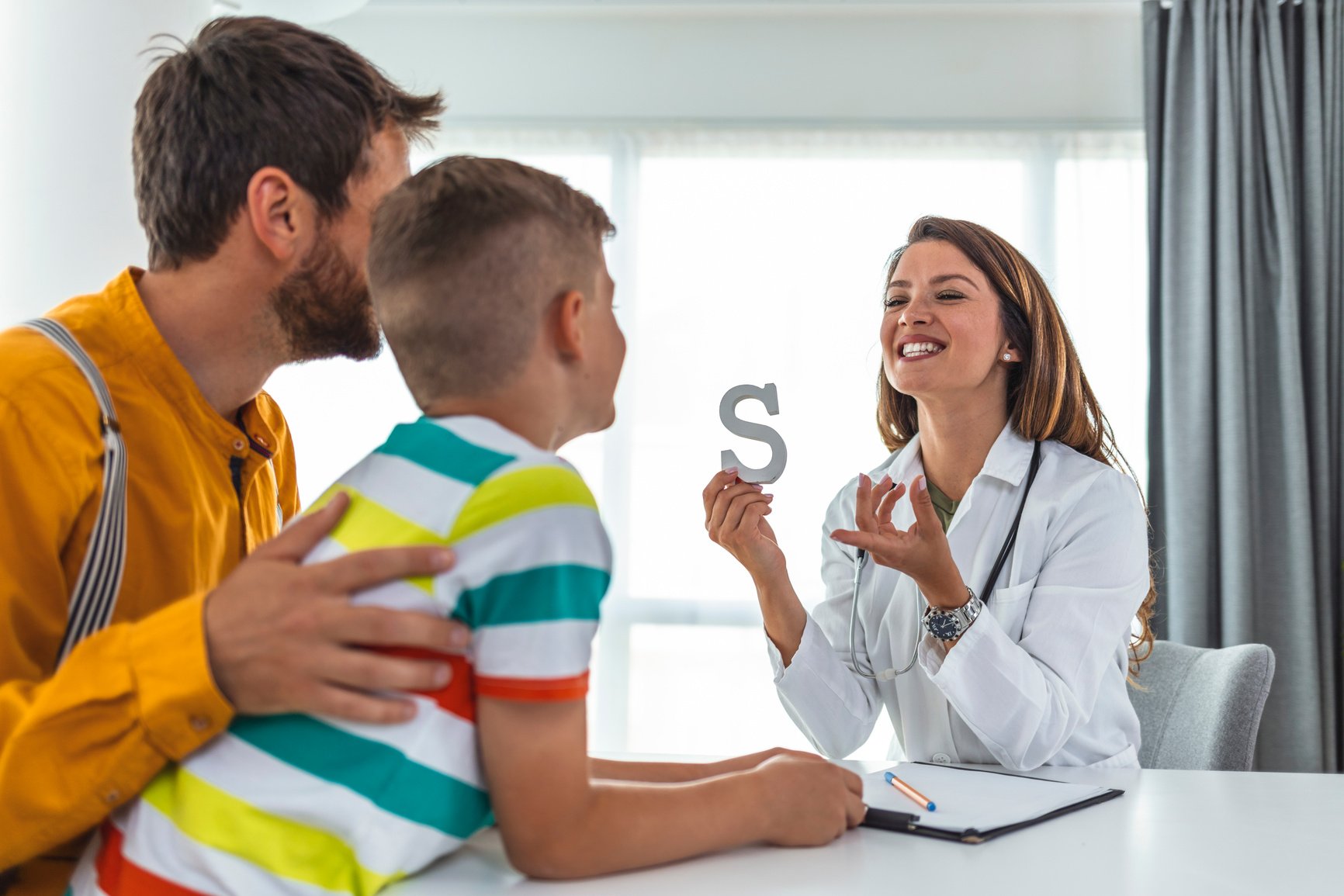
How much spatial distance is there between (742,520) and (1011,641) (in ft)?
1.44

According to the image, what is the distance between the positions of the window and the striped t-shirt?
10.1 feet

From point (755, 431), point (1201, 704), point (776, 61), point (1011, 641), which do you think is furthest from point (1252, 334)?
point (755, 431)

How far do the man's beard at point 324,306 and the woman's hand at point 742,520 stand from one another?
0.63 metres

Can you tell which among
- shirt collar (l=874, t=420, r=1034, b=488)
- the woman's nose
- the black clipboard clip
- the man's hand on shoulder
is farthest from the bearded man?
shirt collar (l=874, t=420, r=1034, b=488)

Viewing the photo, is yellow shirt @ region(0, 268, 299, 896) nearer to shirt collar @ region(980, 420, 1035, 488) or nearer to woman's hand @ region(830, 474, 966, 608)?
woman's hand @ region(830, 474, 966, 608)

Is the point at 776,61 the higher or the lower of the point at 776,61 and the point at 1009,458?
the higher

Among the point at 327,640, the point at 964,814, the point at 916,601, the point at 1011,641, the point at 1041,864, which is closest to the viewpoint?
the point at 327,640

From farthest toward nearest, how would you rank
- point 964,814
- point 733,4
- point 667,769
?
point 733,4 < point 667,769 < point 964,814

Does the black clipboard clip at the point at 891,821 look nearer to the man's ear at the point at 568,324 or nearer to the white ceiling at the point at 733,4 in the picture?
the man's ear at the point at 568,324

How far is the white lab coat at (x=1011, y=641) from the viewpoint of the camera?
1485mm

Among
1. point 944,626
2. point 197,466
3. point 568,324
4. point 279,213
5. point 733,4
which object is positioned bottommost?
point 944,626

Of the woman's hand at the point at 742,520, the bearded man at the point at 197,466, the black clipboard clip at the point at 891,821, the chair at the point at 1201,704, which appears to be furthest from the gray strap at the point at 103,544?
the chair at the point at 1201,704

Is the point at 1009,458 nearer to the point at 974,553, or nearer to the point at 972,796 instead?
the point at 974,553

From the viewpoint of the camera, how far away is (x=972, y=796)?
106 cm
